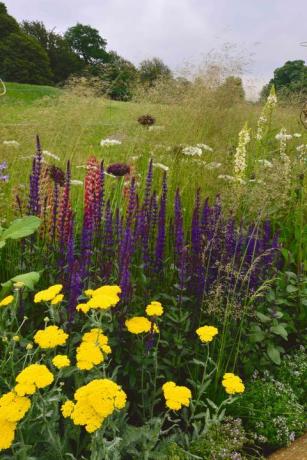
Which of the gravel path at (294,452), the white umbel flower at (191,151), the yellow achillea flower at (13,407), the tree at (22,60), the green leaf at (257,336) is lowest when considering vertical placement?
the gravel path at (294,452)

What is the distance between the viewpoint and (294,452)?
6.88ft

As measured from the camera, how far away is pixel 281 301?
8.46 feet

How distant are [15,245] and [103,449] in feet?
6.34

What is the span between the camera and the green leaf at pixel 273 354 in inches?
94.3

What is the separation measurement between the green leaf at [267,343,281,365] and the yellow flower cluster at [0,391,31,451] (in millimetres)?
1390

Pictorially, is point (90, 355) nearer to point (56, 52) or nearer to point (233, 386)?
point (233, 386)

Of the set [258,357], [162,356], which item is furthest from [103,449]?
[258,357]

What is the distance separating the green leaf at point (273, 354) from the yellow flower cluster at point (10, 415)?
1.39 meters

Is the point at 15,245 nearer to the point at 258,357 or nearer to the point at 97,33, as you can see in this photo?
the point at 258,357

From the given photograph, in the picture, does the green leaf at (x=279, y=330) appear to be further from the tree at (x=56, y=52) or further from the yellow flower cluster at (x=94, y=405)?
the tree at (x=56, y=52)

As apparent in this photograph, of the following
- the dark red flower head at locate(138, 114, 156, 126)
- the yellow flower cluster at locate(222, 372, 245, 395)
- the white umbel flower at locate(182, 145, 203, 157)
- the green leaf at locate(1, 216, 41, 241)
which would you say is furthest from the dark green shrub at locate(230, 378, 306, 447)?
the dark red flower head at locate(138, 114, 156, 126)

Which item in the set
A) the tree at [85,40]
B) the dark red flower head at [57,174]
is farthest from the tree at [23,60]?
the dark red flower head at [57,174]

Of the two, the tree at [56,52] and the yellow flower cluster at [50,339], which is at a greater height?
the tree at [56,52]

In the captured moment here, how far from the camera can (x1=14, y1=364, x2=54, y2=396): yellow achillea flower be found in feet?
4.63
